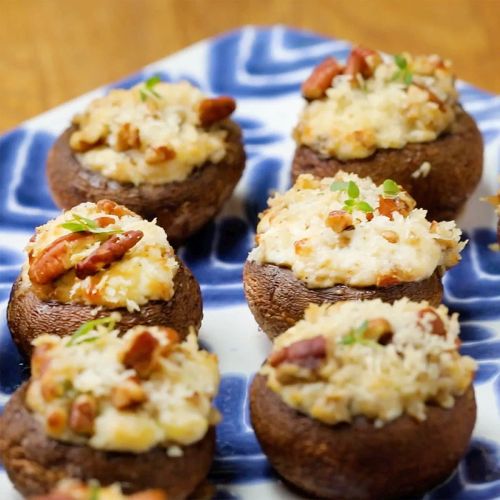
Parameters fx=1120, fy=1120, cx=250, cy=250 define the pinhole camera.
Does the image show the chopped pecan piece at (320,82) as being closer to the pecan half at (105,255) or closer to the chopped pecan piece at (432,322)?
the pecan half at (105,255)

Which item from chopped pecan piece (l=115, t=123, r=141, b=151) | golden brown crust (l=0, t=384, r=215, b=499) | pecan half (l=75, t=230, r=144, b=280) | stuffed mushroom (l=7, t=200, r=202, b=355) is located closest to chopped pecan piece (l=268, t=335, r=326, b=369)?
golden brown crust (l=0, t=384, r=215, b=499)

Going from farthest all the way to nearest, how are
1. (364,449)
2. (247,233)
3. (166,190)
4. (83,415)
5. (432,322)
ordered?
1. (247,233)
2. (166,190)
3. (432,322)
4. (364,449)
5. (83,415)

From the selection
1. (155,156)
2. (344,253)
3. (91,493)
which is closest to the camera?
(91,493)

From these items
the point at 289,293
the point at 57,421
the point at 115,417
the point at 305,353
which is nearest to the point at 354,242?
the point at 289,293

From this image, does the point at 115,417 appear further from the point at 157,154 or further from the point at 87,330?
the point at 157,154

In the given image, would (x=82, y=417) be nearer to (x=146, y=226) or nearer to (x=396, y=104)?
(x=146, y=226)

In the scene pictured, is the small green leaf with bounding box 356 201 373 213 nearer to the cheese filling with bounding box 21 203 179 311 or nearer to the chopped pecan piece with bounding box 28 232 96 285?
the cheese filling with bounding box 21 203 179 311
